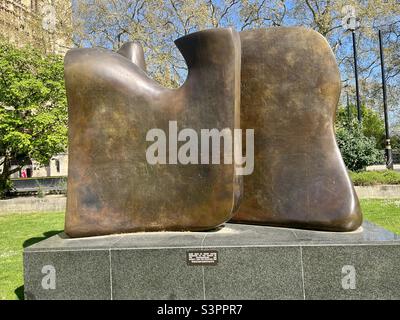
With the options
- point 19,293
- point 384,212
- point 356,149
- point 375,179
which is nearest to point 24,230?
point 19,293

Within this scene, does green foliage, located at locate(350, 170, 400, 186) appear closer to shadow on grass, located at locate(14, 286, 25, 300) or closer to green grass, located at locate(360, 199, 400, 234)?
green grass, located at locate(360, 199, 400, 234)

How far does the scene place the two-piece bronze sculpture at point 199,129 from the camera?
5.02 meters

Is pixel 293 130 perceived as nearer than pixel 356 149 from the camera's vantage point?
Yes

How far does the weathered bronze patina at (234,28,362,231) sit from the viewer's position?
505cm

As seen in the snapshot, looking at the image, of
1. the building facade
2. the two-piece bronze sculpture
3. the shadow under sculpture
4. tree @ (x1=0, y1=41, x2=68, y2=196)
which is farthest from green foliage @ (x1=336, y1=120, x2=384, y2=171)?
the building facade

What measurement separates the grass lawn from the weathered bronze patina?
344 centimetres

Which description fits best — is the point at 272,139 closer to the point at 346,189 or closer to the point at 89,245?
the point at 346,189

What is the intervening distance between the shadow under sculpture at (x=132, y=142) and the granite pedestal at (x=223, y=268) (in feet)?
1.93

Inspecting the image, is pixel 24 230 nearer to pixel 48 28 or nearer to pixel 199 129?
pixel 199 129

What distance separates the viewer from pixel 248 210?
18.4 ft

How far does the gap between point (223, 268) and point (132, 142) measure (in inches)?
79.5

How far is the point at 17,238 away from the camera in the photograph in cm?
955

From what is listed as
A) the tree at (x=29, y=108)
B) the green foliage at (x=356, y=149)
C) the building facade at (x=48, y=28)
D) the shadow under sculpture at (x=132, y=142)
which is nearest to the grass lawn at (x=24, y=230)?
the shadow under sculpture at (x=132, y=142)

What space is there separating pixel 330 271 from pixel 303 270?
0.27 meters
